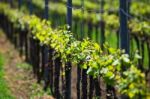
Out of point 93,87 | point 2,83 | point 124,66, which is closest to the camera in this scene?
point 124,66

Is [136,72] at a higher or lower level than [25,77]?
higher

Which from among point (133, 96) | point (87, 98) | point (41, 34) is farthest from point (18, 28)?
point (133, 96)

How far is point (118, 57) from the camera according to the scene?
275 inches

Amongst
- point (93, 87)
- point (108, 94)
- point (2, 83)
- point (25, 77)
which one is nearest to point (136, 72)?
point (108, 94)

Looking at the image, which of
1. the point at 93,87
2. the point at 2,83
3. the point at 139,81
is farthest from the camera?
the point at 2,83

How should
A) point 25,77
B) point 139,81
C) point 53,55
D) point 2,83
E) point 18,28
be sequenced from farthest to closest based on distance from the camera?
1. point 18,28
2. point 25,77
3. point 2,83
4. point 53,55
5. point 139,81

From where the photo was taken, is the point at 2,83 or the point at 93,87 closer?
the point at 93,87

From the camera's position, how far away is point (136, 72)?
6.45 meters

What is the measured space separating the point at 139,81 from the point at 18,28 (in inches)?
477

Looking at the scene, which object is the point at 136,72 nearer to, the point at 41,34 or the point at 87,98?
the point at 87,98

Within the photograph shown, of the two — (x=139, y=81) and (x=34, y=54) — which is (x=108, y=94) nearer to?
(x=139, y=81)

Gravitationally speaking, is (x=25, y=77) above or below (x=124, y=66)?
below

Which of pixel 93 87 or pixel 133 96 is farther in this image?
pixel 93 87

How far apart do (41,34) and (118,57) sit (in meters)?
5.37
